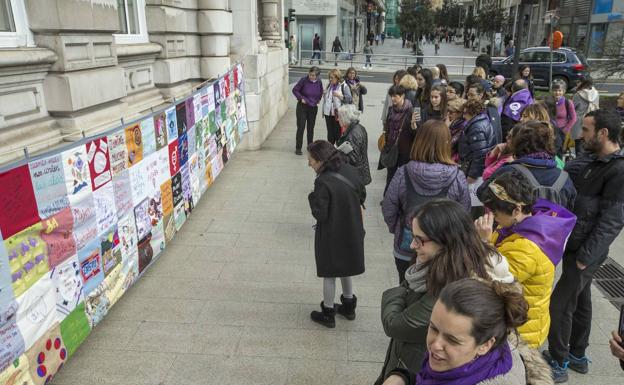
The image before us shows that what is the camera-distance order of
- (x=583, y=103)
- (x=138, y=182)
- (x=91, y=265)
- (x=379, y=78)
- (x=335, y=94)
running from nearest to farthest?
1. (x=91, y=265)
2. (x=138, y=182)
3. (x=583, y=103)
4. (x=335, y=94)
5. (x=379, y=78)

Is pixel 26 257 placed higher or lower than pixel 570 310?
higher

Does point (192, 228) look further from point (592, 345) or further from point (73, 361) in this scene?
point (592, 345)

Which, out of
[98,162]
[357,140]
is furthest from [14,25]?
[357,140]

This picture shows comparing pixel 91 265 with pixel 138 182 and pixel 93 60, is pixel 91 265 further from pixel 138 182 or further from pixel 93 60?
pixel 93 60

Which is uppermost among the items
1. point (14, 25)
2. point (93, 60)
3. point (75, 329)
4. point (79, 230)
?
point (14, 25)

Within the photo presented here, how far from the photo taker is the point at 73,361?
397 cm

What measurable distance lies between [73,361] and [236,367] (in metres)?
1.30

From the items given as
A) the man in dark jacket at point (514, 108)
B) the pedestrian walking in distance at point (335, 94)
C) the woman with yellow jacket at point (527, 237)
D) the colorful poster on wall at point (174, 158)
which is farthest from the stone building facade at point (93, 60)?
the man in dark jacket at point (514, 108)

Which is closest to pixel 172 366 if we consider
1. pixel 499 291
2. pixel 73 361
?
pixel 73 361

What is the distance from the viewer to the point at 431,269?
219 centimetres

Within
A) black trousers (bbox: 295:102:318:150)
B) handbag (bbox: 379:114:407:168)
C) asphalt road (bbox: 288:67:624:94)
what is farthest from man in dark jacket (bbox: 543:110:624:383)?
asphalt road (bbox: 288:67:624:94)

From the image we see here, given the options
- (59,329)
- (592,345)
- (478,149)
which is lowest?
(592,345)

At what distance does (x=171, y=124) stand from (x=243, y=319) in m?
2.37

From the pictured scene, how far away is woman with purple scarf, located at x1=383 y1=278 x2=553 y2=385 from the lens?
5.29ft
